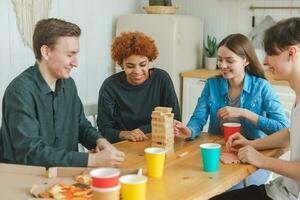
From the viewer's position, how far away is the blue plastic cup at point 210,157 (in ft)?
5.47

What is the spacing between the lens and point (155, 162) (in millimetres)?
1585

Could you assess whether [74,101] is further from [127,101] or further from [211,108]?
[211,108]

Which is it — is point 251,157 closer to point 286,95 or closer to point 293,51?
point 293,51

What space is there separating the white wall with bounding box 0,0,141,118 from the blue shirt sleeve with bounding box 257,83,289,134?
2078 millimetres

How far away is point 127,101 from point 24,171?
3.93 feet

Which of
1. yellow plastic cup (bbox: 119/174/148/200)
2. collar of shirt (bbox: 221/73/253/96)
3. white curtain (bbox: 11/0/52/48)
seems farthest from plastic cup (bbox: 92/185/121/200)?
white curtain (bbox: 11/0/52/48)

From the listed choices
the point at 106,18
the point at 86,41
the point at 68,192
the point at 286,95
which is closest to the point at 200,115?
the point at 68,192

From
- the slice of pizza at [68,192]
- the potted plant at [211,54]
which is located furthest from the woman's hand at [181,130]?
the potted plant at [211,54]

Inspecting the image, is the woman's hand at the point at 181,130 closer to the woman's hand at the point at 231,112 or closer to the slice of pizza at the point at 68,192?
the woman's hand at the point at 231,112

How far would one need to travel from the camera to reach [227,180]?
1.61 metres

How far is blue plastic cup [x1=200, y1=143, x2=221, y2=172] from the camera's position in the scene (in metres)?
1.67

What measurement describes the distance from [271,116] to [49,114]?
43.0 inches

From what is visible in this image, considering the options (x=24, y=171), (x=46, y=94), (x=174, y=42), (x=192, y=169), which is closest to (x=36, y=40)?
(x=46, y=94)

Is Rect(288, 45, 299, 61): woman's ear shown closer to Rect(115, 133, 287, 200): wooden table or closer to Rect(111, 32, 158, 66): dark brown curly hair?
Rect(115, 133, 287, 200): wooden table
